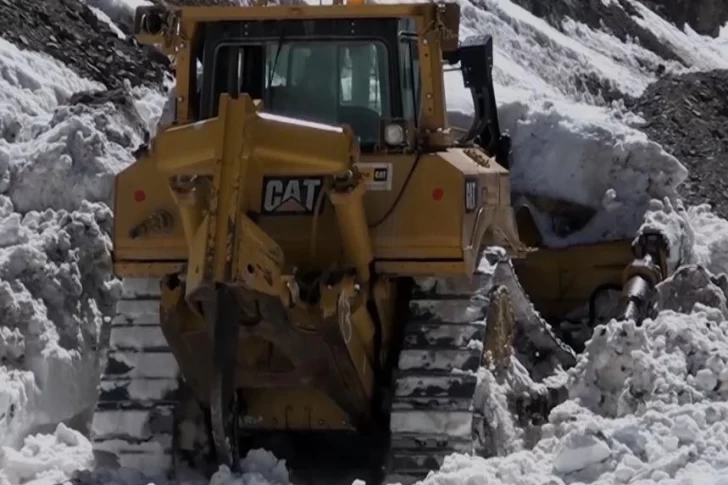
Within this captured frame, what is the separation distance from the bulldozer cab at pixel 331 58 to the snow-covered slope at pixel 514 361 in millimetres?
1242

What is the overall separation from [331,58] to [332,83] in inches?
4.5

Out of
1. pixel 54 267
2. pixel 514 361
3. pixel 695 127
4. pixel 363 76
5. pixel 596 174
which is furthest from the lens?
pixel 695 127

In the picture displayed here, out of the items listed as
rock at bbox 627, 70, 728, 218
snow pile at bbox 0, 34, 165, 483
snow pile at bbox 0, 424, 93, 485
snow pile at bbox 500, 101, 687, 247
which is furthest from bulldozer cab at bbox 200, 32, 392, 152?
rock at bbox 627, 70, 728, 218

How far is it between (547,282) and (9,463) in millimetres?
4382

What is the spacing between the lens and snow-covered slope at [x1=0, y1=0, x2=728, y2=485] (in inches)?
216

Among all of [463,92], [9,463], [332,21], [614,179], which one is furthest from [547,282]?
[9,463]

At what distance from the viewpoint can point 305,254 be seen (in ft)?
19.5

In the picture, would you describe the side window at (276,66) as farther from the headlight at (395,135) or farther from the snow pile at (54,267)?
the snow pile at (54,267)

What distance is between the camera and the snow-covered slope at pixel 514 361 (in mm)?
5480

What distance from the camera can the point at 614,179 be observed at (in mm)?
9930

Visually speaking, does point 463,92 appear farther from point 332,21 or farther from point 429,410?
point 429,410

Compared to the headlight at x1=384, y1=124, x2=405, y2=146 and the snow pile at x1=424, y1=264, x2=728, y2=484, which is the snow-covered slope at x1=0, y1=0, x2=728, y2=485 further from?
the headlight at x1=384, y1=124, x2=405, y2=146

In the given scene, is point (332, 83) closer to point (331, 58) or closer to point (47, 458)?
point (331, 58)

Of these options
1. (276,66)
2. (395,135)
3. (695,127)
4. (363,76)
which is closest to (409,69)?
(363,76)
